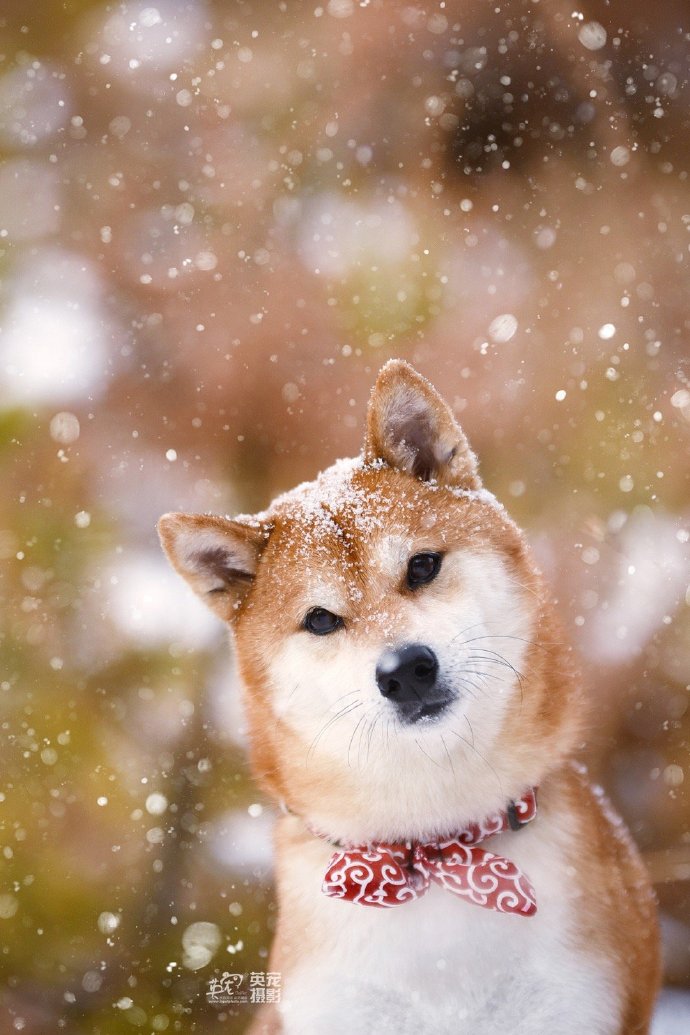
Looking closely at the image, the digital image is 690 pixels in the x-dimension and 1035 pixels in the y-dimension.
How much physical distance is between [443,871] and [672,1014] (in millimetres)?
447

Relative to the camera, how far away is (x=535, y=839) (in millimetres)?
895

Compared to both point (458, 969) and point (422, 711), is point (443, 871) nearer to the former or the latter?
point (458, 969)

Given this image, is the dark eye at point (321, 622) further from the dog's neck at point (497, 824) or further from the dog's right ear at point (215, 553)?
the dog's neck at point (497, 824)

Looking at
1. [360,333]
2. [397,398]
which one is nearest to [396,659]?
[397,398]

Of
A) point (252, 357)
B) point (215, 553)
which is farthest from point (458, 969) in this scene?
point (252, 357)

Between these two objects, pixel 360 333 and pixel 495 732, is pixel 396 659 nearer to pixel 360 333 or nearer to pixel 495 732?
pixel 495 732

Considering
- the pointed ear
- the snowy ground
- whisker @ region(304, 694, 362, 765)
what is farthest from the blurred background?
whisker @ region(304, 694, 362, 765)

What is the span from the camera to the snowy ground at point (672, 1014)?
3.19ft

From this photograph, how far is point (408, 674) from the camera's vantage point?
766 millimetres

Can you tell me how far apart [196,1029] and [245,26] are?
1.58m

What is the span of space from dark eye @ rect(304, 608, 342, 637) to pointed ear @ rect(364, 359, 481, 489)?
8.4 inches

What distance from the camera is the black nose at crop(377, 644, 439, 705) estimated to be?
0.77 metres

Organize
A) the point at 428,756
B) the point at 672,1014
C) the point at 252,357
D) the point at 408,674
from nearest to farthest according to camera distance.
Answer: the point at 408,674 → the point at 428,756 → the point at 672,1014 → the point at 252,357

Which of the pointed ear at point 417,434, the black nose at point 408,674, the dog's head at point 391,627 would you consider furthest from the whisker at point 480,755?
the pointed ear at point 417,434
